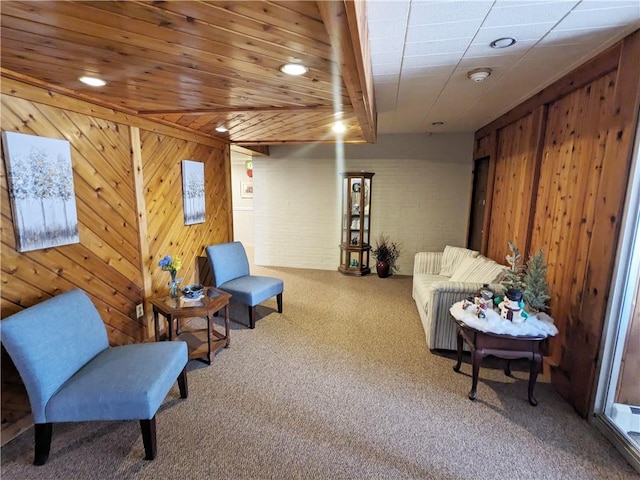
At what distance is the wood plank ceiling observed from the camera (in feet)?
3.71

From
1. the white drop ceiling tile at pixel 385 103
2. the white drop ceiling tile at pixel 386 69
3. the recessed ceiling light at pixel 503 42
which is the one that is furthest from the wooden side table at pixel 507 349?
the white drop ceiling tile at pixel 385 103

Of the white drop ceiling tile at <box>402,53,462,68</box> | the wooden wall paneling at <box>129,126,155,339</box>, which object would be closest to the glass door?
the white drop ceiling tile at <box>402,53,462,68</box>

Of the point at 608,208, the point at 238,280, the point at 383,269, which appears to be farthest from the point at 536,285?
the point at 383,269

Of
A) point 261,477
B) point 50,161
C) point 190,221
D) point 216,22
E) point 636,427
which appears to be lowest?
point 261,477

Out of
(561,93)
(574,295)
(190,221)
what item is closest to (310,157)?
(190,221)

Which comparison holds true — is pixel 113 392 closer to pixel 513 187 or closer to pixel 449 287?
pixel 449 287

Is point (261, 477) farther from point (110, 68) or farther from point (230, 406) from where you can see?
point (110, 68)

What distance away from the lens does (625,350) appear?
187 cm

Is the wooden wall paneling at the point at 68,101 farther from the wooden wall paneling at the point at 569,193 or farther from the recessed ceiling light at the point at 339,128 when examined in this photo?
the wooden wall paneling at the point at 569,193

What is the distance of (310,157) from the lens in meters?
5.41

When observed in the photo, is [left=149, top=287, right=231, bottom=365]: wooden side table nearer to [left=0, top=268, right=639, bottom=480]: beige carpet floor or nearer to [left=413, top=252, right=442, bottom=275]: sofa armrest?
[left=0, top=268, right=639, bottom=480]: beige carpet floor

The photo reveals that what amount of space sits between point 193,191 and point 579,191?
11.5 ft

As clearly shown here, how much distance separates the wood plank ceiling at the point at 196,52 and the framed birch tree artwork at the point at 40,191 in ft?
1.28

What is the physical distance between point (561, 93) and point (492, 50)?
959 mm
